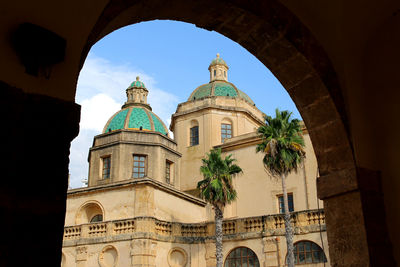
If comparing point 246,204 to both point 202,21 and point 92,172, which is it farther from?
point 202,21

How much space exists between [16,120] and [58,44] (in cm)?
56

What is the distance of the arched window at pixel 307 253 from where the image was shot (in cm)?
2085

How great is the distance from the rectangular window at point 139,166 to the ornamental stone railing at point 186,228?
5972 mm

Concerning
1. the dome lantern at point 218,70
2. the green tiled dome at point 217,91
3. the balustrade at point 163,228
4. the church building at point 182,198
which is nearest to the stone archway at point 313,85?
the church building at point 182,198


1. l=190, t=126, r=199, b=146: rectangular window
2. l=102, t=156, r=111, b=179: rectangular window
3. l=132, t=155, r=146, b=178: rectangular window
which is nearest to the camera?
l=132, t=155, r=146, b=178: rectangular window

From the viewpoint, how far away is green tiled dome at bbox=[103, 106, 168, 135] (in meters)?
31.3

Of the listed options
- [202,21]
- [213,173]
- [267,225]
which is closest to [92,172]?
[213,173]

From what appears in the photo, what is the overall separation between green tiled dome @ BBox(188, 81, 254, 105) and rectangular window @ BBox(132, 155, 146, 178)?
8.94 m

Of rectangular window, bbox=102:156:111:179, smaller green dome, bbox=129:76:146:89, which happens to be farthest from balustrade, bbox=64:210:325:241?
smaller green dome, bbox=129:76:146:89

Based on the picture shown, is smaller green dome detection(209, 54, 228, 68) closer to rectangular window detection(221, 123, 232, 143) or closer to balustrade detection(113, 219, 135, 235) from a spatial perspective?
rectangular window detection(221, 123, 232, 143)

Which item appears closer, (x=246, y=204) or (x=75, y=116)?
(x=75, y=116)

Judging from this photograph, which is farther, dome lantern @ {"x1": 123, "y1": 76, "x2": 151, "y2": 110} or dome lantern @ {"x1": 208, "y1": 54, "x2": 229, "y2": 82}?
dome lantern @ {"x1": 208, "y1": 54, "x2": 229, "y2": 82}

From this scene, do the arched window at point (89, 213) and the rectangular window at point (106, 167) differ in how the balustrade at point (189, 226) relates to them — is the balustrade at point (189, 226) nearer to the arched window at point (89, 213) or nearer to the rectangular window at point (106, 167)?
the arched window at point (89, 213)

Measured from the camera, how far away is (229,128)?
113ft
